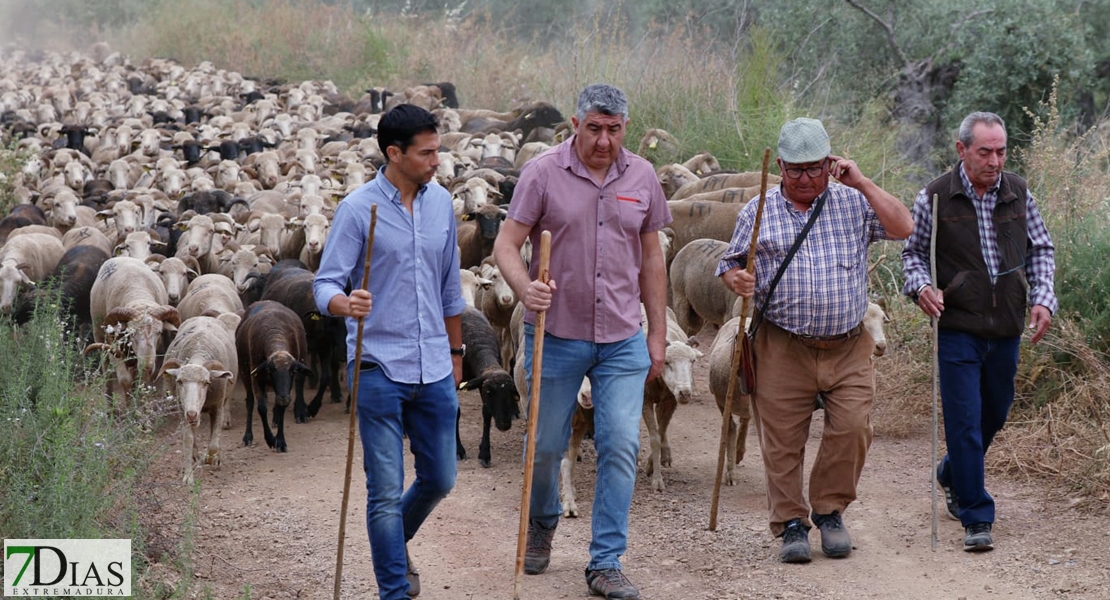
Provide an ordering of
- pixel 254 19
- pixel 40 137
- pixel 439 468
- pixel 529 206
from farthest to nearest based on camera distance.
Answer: pixel 254 19
pixel 40 137
pixel 529 206
pixel 439 468

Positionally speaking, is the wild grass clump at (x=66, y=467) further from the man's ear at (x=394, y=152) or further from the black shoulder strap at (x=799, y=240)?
the black shoulder strap at (x=799, y=240)

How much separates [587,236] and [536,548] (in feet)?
5.26

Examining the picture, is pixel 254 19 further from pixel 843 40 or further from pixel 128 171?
pixel 843 40

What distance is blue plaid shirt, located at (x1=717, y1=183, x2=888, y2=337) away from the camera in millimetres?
6184

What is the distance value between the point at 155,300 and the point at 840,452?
24.3ft

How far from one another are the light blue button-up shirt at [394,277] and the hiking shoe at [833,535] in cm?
222

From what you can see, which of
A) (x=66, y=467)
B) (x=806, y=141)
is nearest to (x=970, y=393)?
(x=806, y=141)

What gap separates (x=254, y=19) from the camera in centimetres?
3750

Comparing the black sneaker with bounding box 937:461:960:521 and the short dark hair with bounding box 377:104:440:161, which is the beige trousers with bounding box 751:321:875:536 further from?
the short dark hair with bounding box 377:104:440:161

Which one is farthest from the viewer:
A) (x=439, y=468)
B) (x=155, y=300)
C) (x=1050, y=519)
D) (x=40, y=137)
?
(x=40, y=137)

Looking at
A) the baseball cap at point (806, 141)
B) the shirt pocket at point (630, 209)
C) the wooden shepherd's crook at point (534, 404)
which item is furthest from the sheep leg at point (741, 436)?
the wooden shepherd's crook at point (534, 404)

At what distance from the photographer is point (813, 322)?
6.21 m

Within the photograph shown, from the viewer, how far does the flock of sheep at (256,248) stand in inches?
370

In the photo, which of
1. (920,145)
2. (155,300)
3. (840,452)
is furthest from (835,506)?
(920,145)
